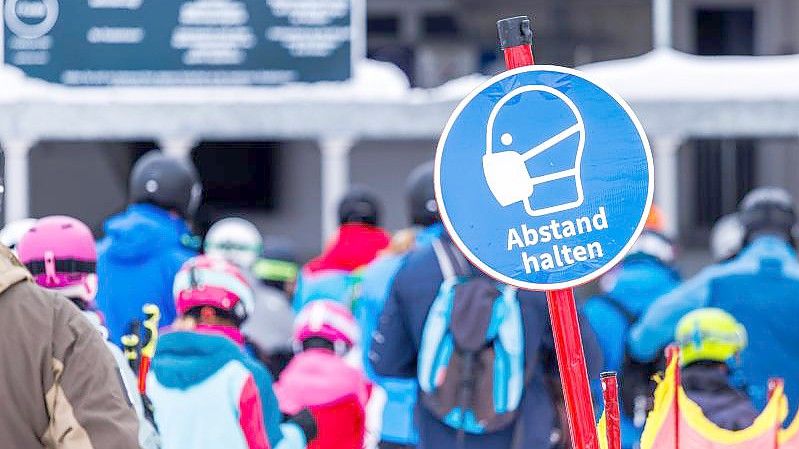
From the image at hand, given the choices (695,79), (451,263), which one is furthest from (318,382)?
(695,79)

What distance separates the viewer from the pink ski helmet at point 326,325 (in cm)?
662

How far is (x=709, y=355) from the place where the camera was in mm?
5629

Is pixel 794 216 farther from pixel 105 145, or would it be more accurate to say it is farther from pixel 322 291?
pixel 105 145

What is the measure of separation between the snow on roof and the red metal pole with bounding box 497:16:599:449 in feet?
42.1

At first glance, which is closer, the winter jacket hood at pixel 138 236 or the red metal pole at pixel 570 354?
the red metal pole at pixel 570 354

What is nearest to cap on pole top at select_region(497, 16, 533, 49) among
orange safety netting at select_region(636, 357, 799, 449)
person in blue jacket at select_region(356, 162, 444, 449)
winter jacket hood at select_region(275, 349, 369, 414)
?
orange safety netting at select_region(636, 357, 799, 449)

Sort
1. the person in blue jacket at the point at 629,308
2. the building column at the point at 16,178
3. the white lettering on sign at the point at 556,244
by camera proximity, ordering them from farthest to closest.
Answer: the building column at the point at 16,178 → the person in blue jacket at the point at 629,308 → the white lettering on sign at the point at 556,244

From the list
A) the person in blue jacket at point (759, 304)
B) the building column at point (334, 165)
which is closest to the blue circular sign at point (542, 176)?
the person in blue jacket at point (759, 304)

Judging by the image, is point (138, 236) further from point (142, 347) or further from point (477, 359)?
point (477, 359)

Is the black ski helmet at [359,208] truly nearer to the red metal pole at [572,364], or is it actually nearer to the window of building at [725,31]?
the red metal pole at [572,364]

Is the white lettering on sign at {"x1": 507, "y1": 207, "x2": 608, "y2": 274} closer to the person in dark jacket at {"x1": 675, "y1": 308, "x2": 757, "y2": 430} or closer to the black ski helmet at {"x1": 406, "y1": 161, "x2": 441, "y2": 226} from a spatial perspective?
the person in dark jacket at {"x1": 675, "y1": 308, "x2": 757, "y2": 430}

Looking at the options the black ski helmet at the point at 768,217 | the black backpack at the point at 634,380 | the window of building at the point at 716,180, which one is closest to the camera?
the black ski helmet at the point at 768,217

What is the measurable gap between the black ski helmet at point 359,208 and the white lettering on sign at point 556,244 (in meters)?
5.14

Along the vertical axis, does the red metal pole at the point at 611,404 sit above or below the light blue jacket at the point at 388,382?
above
